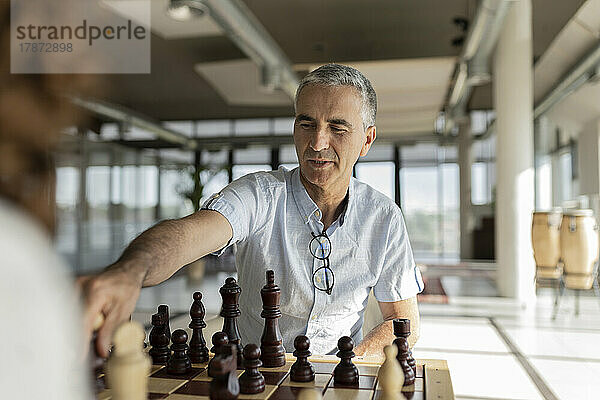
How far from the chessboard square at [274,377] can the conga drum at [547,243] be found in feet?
16.7

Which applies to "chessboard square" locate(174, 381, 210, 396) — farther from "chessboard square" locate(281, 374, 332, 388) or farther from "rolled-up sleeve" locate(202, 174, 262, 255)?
"rolled-up sleeve" locate(202, 174, 262, 255)

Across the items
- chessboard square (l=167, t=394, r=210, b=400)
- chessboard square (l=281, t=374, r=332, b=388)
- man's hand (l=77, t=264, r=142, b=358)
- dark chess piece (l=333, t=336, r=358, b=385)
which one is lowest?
chessboard square (l=281, t=374, r=332, b=388)

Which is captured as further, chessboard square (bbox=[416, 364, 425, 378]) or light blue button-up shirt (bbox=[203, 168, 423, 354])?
light blue button-up shirt (bbox=[203, 168, 423, 354])

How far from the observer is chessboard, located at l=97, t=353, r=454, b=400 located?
1058 millimetres

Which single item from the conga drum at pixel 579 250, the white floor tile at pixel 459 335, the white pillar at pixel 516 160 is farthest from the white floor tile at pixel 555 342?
the white pillar at pixel 516 160

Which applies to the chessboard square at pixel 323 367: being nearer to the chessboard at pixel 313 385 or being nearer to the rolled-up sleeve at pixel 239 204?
A: the chessboard at pixel 313 385

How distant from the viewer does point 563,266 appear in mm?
5535

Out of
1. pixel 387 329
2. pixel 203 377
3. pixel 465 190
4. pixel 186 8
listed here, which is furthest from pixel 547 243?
pixel 465 190

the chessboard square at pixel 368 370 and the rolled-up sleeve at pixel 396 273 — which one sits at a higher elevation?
the rolled-up sleeve at pixel 396 273

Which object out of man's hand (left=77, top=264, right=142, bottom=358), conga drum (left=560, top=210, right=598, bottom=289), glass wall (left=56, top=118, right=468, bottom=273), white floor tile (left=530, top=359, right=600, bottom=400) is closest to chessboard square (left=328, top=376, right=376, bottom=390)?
man's hand (left=77, top=264, right=142, bottom=358)

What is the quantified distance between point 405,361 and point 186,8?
12.6ft

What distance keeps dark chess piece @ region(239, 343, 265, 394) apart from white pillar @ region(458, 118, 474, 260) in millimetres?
12293

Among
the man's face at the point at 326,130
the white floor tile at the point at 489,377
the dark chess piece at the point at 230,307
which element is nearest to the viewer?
the dark chess piece at the point at 230,307

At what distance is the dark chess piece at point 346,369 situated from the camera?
1128mm
